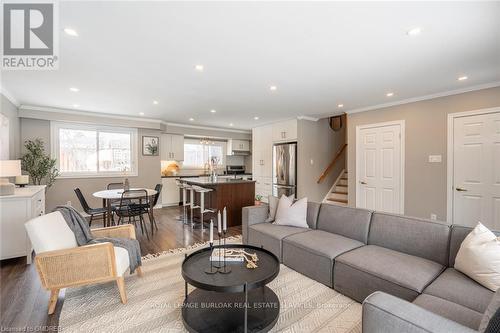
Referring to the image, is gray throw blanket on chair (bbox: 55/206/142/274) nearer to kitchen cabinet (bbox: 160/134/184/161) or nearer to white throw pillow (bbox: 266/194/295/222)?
white throw pillow (bbox: 266/194/295/222)

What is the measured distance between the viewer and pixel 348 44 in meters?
2.37

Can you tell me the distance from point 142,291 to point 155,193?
2.31 metres

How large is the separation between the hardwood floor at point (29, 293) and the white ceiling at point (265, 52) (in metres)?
2.48

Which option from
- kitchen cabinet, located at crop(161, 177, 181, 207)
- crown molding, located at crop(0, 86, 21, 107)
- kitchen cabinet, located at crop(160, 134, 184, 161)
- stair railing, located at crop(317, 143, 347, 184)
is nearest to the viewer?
crown molding, located at crop(0, 86, 21, 107)

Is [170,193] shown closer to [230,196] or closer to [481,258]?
[230,196]

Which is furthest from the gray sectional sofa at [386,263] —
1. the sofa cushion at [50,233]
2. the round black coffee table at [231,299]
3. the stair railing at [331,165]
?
the stair railing at [331,165]

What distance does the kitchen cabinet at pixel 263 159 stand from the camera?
23.1ft

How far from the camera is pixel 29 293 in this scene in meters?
2.28

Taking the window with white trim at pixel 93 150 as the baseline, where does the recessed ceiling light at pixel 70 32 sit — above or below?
above

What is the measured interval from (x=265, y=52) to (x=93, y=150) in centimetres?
526

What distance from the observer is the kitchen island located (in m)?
4.62

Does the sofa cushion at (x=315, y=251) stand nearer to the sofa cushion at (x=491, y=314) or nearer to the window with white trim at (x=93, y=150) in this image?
the sofa cushion at (x=491, y=314)

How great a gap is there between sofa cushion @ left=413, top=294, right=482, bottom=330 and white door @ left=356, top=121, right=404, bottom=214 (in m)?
3.62

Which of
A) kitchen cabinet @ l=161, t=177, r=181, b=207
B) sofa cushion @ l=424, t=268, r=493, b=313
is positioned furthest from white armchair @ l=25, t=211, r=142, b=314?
kitchen cabinet @ l=161, t=177, r=181, b=207
